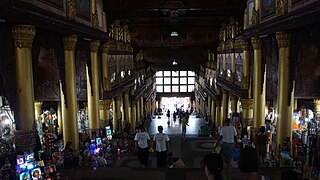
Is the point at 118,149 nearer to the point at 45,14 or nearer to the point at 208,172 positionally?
the point at 45,14

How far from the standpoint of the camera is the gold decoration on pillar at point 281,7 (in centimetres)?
995

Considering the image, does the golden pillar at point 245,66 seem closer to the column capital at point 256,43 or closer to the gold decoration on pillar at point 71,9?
the column capital at point 256,43

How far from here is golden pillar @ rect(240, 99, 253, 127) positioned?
1540 cm

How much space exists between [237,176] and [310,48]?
441cm

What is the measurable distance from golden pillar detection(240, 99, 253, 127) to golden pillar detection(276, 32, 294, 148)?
452 centimetres

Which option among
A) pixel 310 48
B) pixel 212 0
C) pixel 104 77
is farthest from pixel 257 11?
pixel 104 77

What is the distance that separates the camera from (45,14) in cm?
855

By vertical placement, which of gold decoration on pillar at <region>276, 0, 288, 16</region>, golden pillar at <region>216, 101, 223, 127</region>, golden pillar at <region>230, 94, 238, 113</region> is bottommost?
golden pillar at <region>216, 101, 223, 127</region>

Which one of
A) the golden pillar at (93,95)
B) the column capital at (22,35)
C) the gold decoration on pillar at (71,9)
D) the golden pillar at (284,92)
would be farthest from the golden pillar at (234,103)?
the column capital at (22,35)

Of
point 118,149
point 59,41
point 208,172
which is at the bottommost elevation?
point 118,149

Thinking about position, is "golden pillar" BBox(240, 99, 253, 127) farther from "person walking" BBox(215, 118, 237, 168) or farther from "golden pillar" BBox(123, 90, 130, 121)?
"golden pillar" BBox(123, 90, 130, 121)

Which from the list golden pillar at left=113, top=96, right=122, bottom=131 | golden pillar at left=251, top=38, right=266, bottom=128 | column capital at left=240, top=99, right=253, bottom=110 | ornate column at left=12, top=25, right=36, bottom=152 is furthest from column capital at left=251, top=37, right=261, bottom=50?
golden pillar at left=113, top=96, right=122, bottom=131

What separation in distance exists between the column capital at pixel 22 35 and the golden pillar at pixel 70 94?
117 inches

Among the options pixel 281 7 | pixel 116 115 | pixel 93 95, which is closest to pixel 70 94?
pixel 93 95
